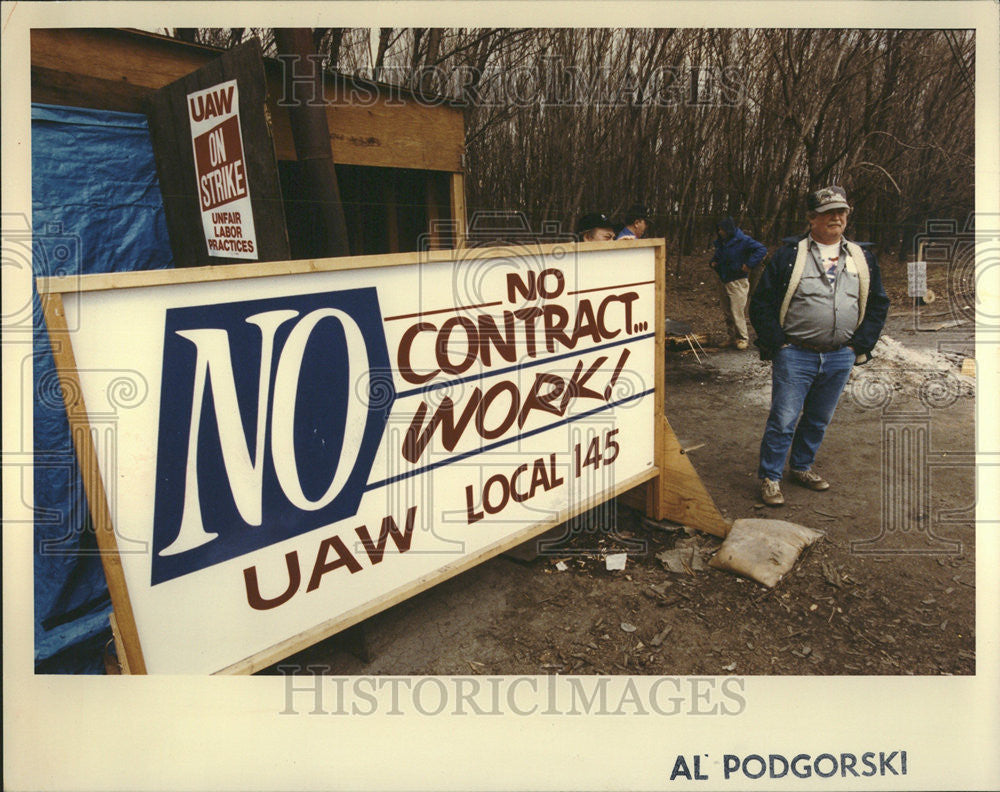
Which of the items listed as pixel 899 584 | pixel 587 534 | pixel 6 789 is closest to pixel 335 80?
pixel 587 534

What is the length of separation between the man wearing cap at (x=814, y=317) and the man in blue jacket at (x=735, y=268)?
437 cm

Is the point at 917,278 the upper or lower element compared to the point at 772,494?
upper

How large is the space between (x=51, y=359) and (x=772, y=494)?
3923 millimetres

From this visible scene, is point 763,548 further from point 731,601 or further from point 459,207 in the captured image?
point 459,207

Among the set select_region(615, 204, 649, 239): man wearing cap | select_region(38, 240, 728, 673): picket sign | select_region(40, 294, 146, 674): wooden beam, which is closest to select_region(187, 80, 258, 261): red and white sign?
select_region(38, 240, 728, 673): picket sign

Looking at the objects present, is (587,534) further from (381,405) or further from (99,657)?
(99,657)

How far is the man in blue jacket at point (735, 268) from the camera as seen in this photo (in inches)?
312

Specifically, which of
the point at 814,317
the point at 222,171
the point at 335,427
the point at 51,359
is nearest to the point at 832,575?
the point at 814,317

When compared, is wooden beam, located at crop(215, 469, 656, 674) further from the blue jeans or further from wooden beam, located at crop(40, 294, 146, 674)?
the blue jeans

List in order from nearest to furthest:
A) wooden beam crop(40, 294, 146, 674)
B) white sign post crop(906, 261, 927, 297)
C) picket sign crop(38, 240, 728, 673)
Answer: wooden beam crop(40, 294, 146, 674), picket sign crop(38, 240, 728, 673), white sign post crop(906, 261, 927, 297)

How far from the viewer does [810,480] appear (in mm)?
4117

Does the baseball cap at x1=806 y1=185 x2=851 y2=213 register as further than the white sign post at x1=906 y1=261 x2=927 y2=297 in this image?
No

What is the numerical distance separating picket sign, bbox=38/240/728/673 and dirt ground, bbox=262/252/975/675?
355 millimetres

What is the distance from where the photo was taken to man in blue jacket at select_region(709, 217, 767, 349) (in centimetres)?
793
